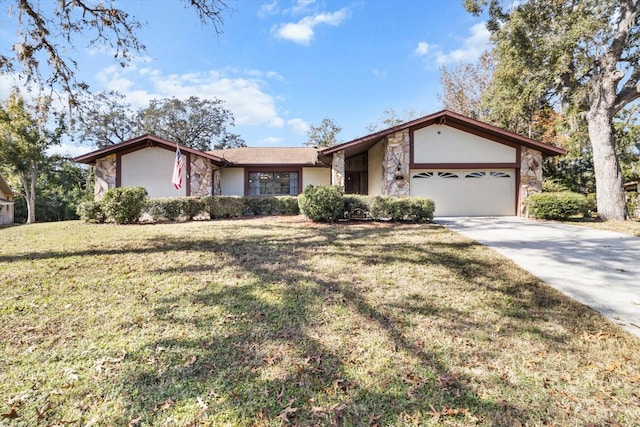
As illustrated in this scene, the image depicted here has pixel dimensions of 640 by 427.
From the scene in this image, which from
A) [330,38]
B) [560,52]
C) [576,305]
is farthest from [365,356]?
[330,38]

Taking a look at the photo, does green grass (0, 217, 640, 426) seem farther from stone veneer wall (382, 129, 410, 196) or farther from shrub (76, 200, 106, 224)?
stone veneer wall (382, 129, 410, 196)

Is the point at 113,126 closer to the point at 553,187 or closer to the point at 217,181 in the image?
the point at 217,181

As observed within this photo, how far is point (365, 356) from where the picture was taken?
277 cm

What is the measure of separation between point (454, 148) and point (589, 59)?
5.43 meters

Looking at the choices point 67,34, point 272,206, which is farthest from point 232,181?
point 67,34

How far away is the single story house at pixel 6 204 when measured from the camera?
2058cm

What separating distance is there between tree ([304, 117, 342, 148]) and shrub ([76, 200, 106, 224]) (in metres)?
24.5

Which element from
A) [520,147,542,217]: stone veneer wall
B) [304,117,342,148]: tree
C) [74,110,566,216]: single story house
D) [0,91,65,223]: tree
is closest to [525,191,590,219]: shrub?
[74,110,566,216]: single story house

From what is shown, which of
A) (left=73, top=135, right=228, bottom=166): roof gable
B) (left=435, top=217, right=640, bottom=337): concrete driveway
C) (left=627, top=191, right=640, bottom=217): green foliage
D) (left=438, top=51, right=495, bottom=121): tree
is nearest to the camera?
(left=435, top=217, right=640, bottom=337): concrete driveway

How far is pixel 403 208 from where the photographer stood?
9.82 metres

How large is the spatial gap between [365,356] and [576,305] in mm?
2944

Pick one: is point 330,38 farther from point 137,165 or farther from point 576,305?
point 576,305

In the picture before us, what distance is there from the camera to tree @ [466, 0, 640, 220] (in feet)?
35.2

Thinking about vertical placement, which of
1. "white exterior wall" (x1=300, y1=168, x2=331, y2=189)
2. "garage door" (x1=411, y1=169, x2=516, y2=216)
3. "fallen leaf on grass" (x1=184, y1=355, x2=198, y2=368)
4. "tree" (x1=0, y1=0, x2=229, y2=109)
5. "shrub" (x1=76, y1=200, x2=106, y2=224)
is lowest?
"fallen leaf on grass" (x1=184, y1=355, x2=198, y2=368)
